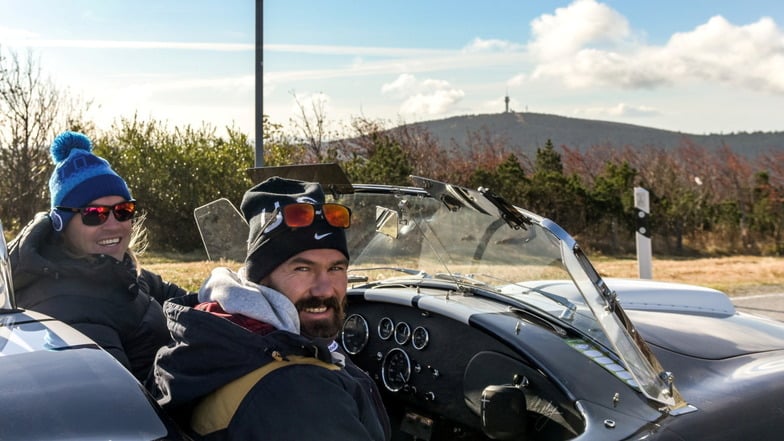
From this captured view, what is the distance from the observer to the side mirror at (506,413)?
2.62 meters

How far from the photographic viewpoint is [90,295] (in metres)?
2.90

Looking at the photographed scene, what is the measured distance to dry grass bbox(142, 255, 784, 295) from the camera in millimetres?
11203

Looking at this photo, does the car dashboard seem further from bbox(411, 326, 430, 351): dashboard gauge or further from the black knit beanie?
the black knit beanie

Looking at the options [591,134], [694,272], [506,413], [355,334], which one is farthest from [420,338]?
[591,134]

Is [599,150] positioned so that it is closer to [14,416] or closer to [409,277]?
[409,277]

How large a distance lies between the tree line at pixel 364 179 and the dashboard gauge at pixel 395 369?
1161cm

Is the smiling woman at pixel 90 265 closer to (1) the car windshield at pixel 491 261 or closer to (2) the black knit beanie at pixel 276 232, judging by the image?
(2) the black knit beanie at pixel 276 232

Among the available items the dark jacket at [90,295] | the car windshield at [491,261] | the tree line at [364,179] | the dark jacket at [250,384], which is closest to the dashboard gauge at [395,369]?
the car windshield at [491,261]

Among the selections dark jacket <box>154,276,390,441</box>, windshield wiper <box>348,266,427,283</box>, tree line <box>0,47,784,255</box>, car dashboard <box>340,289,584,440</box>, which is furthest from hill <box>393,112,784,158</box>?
dark jacket <box>154,276,390,441</box>

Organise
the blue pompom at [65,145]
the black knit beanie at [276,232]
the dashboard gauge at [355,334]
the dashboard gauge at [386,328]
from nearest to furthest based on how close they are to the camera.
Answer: the black knit beanie at [276,232] → the blue pompom at [65,145] → the dashboard gauge at [386,328] → the dashboard gauge at [355,334]

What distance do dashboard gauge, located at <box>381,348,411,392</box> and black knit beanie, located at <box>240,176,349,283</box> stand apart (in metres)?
1.35

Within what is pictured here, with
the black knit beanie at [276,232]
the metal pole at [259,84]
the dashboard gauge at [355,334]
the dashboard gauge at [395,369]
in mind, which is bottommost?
the dashboard gauge at [395,369]

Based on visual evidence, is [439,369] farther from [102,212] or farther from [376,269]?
[102,212]

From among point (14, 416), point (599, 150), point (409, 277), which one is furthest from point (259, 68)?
point (599, 150)
